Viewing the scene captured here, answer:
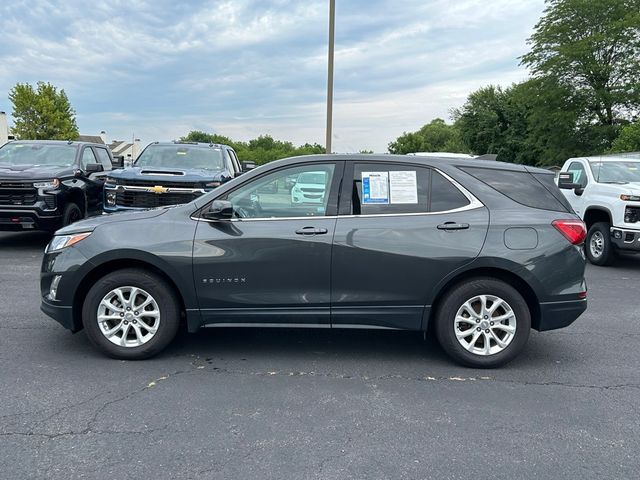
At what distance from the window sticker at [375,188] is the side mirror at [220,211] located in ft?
3.55

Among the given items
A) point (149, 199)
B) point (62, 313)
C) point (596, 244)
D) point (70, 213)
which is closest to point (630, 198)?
point (596, 244)

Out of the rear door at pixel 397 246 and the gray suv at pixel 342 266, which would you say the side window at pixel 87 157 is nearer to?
the gray suv at pixel 342 266

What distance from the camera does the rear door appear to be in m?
4.25

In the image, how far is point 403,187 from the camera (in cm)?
443

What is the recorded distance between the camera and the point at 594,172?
33.1 ft

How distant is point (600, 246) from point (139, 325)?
8170 mm

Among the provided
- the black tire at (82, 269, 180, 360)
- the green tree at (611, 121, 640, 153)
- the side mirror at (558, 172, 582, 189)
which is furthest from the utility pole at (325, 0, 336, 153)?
the black tire at (82, 269, 180, 360)

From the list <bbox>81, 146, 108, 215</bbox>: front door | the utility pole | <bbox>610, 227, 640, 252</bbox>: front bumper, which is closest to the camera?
<bbox>610, 227, 640, 252</bbox>: front bumper

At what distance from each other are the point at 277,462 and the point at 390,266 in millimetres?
1820

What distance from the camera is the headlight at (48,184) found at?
30.2ft

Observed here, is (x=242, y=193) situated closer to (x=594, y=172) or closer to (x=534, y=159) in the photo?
(x=594, y=172)

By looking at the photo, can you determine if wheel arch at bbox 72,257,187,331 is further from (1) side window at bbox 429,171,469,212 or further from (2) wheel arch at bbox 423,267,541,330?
A: (1) side window at bbox 429,171,469,212

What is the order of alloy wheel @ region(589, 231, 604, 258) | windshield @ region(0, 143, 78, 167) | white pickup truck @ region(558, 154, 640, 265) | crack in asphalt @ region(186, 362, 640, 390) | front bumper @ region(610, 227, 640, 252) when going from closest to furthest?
crack in asphalt @ region(186, 362, 640, 390)
front bumper @ region(610, 227, 640, 252)
white pickup truck @ region(558, 154, 640, 265)
alloy wheel @ region(589, 231, 604, 258)
windshield @ region(0, 143, 78, 167)

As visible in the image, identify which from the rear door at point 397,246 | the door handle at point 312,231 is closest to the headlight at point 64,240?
the door handle at point 312,231
